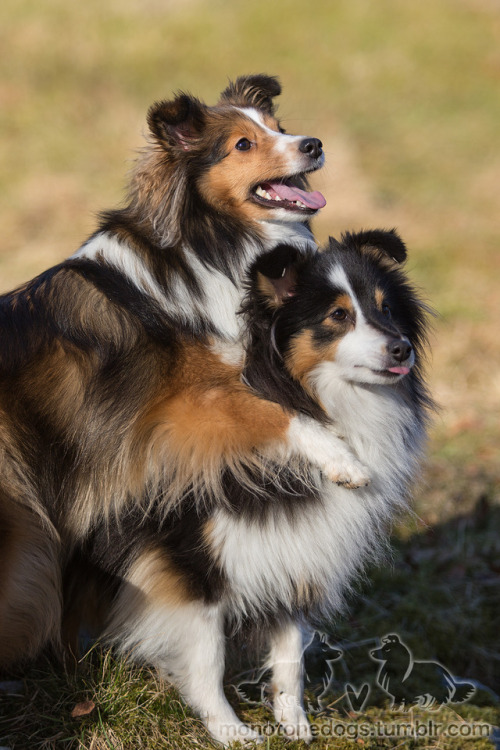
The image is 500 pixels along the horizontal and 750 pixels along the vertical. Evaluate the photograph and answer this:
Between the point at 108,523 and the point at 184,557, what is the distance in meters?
0.35

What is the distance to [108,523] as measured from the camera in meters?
3.33

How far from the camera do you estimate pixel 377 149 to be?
1488cm

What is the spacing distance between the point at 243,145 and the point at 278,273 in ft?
2.42

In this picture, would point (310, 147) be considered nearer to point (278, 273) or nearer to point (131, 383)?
point (278, 273)

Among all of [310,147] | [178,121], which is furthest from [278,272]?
[178,121]

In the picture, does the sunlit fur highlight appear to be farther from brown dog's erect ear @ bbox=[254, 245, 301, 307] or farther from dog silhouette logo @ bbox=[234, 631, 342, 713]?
dog silhouette logo @ bbox=[234, 631, 342, 713]

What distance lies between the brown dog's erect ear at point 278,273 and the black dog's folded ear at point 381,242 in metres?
0.35

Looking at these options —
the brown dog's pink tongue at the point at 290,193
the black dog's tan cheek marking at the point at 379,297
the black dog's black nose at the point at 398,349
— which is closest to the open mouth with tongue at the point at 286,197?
the brown dog's pink tongue at the point at 290,193

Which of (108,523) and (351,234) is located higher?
(351,234)

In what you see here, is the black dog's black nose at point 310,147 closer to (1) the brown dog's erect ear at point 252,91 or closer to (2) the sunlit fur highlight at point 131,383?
(2) the sunlit fur highlight at point 131,383

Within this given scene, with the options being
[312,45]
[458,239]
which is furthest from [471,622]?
[312,45]

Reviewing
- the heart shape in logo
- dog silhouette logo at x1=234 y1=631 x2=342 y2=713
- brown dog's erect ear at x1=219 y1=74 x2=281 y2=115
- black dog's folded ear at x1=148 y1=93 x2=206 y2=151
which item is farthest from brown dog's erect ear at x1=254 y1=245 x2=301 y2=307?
the heart shape in logo

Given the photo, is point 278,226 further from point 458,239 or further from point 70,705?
point 458,239

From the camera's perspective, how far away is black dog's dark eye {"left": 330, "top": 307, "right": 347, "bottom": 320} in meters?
3.18
